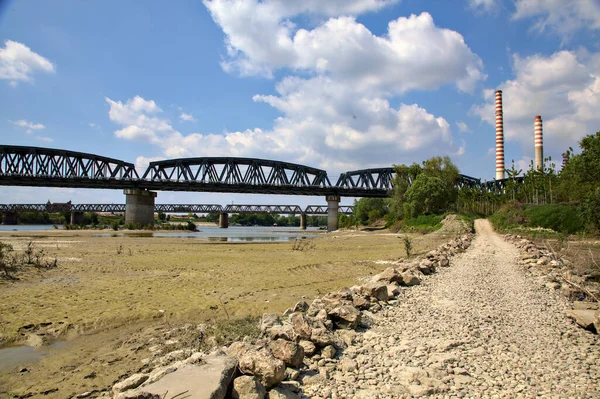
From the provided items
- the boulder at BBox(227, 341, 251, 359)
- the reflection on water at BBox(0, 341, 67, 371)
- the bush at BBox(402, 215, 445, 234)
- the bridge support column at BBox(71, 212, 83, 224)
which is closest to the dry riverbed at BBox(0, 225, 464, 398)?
the reflection on water at BBox(0, 341, 67, 371)

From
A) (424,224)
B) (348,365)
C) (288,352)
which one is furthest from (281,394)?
(424,224)

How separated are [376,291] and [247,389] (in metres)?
5.68

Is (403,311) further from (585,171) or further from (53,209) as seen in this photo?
(53,209)

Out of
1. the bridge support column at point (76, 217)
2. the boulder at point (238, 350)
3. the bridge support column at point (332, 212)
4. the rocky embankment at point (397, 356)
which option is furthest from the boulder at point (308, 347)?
the bridge support column at point (76, 217)

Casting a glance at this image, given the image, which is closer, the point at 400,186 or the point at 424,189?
the point at 424,189

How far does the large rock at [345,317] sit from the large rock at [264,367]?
2.73 metres

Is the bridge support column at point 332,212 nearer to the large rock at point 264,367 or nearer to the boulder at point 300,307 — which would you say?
the boulder at point 300,307

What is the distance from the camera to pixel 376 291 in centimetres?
Result: 941

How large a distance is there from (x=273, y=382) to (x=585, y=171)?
50599 mm

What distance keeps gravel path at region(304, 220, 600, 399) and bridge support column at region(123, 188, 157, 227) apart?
318 ft

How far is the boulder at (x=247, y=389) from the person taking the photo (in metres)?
4.33

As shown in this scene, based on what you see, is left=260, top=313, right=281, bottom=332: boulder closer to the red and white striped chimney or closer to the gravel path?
the gravel path

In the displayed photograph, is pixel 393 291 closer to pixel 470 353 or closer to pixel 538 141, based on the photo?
pixel 470 353

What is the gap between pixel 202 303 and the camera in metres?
10.8
